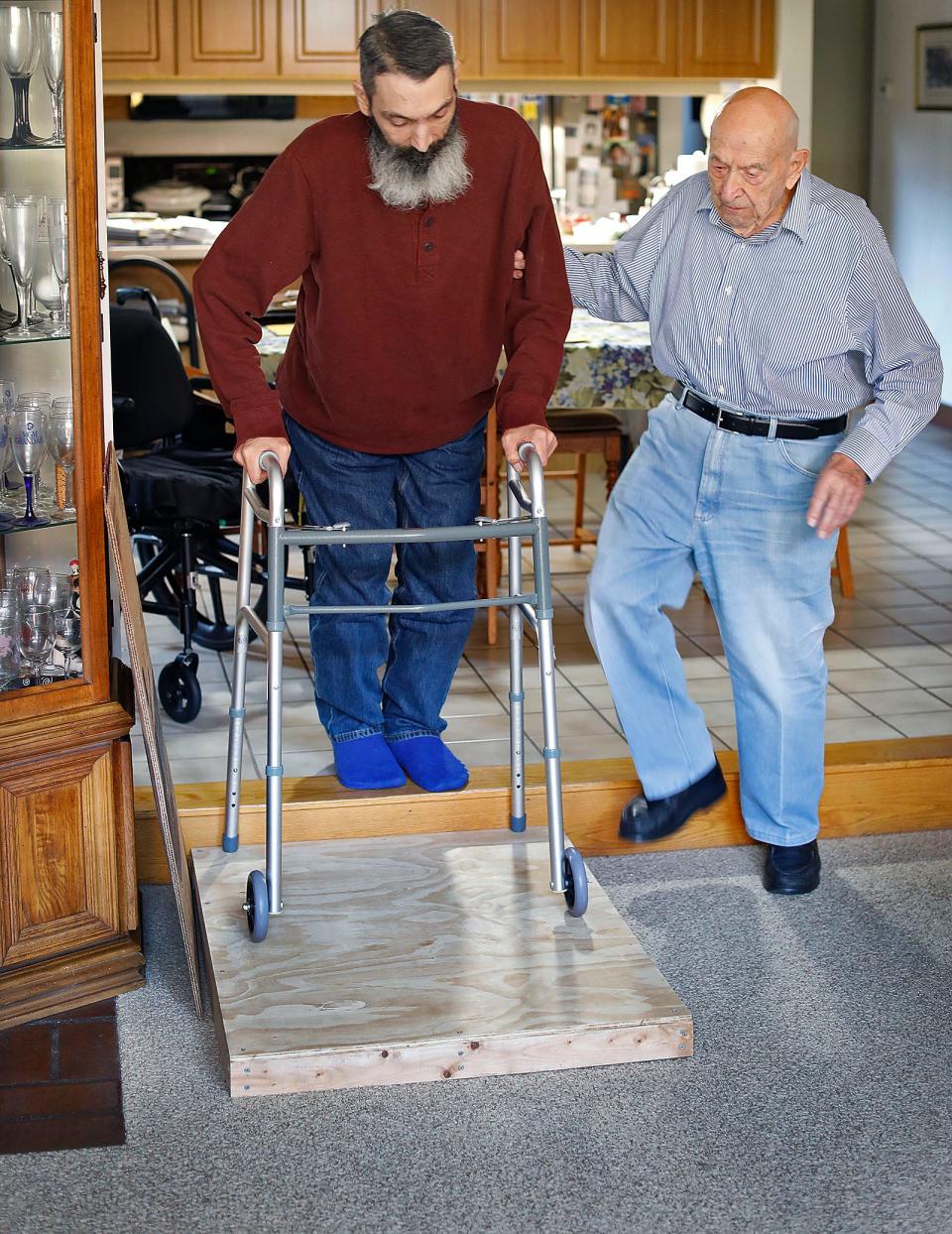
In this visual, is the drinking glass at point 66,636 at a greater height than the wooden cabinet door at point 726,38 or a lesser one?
lesser

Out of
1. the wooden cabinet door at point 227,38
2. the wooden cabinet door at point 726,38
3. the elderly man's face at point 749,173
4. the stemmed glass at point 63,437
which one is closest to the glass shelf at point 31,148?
the stemmed glass at point 63,437

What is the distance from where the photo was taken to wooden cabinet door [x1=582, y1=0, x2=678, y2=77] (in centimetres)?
664

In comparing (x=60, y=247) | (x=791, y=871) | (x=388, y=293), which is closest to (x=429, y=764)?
(x=791, y=871)

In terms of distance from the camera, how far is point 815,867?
3.10 meters

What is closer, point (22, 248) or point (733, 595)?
point (22, 248)

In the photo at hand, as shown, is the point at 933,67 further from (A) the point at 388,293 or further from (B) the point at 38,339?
(B) the point at 38,339

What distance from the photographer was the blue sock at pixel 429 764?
3104 mm

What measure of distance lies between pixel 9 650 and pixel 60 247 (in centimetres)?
68

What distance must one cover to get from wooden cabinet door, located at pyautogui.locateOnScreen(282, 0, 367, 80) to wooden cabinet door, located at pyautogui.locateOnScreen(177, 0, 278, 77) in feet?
0.19

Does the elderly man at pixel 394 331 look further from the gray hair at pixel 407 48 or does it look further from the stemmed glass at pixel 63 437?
the stemmed glass at pixel 63 437

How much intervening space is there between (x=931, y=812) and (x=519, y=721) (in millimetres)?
1039

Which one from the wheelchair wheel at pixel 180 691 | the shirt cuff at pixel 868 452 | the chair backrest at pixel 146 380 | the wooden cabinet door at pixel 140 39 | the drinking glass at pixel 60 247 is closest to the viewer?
the drinking glass at pixel 60 247

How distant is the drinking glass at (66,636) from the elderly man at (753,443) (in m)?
1.00

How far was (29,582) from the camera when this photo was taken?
2.67 m
